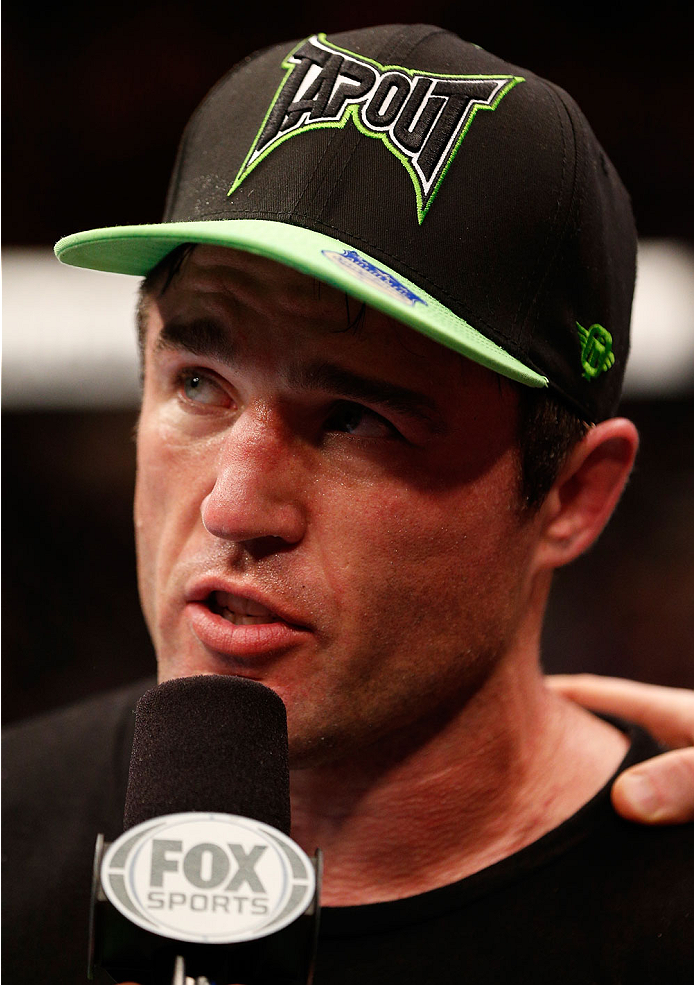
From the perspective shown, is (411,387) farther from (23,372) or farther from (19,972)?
(23,372)

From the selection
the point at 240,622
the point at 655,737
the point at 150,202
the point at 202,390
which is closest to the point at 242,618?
the point at 240,622

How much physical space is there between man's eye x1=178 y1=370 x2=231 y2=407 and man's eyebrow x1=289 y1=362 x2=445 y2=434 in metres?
0.14

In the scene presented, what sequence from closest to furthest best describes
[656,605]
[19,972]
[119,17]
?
[19,972] → [119,17] → [656,605]

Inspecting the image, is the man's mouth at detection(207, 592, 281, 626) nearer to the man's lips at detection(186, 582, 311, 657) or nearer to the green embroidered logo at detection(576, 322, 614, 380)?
the man's lips at detection(186, 582, 311, 657)

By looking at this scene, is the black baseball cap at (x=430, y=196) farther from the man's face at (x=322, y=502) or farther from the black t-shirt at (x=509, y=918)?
the black t-shirt at (x=509, y=918)

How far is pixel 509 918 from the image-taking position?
126 cm

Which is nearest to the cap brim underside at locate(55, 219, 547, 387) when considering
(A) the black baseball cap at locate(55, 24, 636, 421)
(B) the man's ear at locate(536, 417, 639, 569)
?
(A) the black baseball cap at locate(55, 24, 636, 421)

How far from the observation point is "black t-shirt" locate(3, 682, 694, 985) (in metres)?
1.22

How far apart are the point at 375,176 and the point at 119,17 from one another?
68.1 inches

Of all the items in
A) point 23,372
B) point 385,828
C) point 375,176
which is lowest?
point 23,372

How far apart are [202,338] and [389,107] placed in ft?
1.10

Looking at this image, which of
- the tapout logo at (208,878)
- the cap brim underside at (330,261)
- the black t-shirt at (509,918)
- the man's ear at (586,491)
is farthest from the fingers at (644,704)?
the tapout logo at (208,878)

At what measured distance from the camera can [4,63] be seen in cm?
265

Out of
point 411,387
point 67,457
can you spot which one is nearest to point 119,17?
point 67,457
